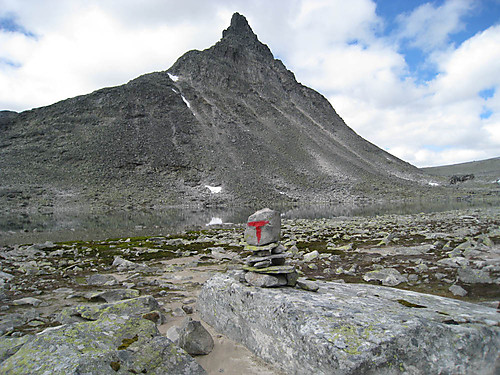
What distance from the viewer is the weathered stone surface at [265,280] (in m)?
6.59

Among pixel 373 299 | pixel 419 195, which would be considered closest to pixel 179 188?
pixel 419 195

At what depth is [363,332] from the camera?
4.61 meters

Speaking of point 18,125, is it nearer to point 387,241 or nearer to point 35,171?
point 35,171

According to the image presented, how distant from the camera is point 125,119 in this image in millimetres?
105000

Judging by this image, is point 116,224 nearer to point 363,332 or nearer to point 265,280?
point 265,280

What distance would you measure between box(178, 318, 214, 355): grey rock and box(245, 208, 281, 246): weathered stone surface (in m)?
2.38

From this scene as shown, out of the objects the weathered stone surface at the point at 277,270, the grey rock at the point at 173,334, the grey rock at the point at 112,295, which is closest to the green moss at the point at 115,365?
the grey rock at the point at 173,334

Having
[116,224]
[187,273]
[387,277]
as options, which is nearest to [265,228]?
[387,277]

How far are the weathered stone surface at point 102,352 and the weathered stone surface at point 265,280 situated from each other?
2.24m

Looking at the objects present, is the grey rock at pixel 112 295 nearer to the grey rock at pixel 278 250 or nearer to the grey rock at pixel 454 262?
the grey rock at pixel 278 250

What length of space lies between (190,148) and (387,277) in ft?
311

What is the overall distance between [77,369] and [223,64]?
147924mm

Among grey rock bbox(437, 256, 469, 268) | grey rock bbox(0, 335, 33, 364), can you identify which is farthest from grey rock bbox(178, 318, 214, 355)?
grey rock bbox(437, 256, 469, 268)

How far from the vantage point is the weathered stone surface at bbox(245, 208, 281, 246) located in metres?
7.44
